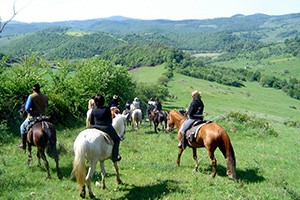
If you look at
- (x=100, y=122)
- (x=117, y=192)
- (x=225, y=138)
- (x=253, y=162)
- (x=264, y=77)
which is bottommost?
(x=264, y=77)

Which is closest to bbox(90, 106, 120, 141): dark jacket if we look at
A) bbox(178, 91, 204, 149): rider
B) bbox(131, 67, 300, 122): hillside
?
bbox(178, 91, 204, 149): rider

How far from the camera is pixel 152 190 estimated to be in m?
10.4

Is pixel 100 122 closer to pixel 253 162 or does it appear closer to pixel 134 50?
pixel 253 162

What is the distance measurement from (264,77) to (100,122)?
154075 millimetres

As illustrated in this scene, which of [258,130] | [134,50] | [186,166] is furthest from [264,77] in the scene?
[186,166]

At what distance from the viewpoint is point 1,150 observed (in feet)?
52.5

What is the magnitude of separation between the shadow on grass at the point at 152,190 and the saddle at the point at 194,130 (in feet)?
6.93

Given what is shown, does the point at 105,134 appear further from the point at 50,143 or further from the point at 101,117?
the point at 50,143

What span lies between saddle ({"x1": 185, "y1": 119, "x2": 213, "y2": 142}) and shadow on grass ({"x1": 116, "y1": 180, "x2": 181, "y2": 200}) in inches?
83.2

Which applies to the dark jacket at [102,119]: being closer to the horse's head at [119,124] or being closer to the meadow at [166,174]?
the meadow at [166,174]

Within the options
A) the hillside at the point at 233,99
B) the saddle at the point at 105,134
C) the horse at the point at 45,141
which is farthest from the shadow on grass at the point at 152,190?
the hillside at the point at 233,99

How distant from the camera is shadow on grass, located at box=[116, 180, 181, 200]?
9960 millimetres

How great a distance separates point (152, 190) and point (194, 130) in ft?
10.6

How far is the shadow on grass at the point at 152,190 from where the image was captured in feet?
32.7
